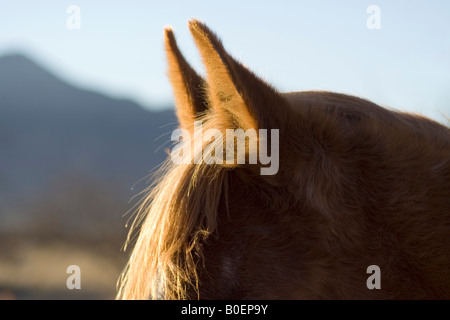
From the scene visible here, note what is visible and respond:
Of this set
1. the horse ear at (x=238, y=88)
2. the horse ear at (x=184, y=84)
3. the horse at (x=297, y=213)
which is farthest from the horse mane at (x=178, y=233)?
the horse ear at (x=184, y=84)

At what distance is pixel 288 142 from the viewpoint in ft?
4.27

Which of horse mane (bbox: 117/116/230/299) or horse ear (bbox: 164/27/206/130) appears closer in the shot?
horse mane (bbox: 117/116/230/299)

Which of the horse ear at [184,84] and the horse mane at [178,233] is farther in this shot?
the horse ear at [184,84]

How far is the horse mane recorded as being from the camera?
1276 millimetres

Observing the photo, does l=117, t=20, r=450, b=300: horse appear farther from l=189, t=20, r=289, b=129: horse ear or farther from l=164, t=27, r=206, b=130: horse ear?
l=164, t=27, r=206, b=130: horse ear

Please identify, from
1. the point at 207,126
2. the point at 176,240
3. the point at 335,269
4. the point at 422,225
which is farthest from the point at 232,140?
the point at 422,225

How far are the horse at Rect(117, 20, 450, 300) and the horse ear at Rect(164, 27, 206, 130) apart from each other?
0.31 meters

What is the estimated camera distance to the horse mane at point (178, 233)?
1276 mm

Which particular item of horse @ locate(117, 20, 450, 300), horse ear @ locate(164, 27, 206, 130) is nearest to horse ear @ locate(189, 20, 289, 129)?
horse @ locate(117, 20, 450, 300)

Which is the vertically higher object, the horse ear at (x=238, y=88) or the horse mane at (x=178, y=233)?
the horse ear at (x=238, y=88)

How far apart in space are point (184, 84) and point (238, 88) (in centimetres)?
52

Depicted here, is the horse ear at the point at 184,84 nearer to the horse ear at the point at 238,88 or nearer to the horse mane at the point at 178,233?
the horse mane at the point at 178,233

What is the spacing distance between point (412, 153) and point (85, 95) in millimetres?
19633
